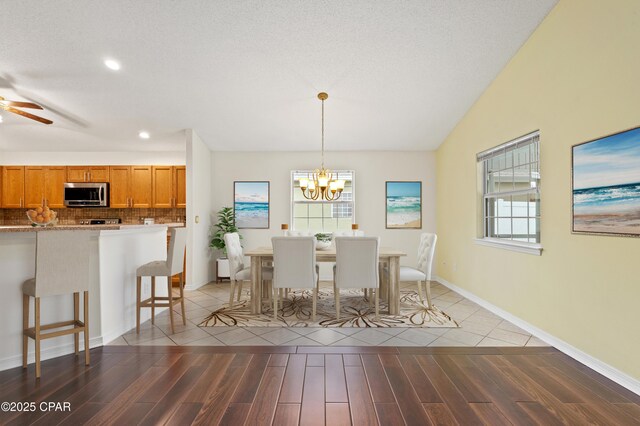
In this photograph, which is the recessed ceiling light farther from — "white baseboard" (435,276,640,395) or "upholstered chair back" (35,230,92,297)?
"white baseboard" (435,276,640,395)

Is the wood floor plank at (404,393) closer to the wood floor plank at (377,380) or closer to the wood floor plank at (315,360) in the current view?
the wood floor plank at (377,380)

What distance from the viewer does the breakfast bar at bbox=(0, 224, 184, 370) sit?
2383 mm

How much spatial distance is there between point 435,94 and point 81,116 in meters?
5.19

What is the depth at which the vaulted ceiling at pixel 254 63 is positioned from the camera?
9.73ft

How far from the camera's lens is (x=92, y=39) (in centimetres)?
323

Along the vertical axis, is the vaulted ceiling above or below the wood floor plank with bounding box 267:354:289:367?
above

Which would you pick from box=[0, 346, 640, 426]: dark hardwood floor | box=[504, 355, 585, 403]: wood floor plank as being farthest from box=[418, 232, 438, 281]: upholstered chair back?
box=[504, 355, 585, 403]: wood floor plank

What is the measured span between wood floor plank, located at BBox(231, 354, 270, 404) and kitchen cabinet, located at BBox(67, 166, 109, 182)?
5182mm

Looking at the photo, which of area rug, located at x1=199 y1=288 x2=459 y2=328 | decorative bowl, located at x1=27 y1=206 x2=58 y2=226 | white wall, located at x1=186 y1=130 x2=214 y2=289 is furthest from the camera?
white wall, located at x1=186 y1=130 x2=214 y2=289

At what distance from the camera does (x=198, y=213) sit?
17.4 feet

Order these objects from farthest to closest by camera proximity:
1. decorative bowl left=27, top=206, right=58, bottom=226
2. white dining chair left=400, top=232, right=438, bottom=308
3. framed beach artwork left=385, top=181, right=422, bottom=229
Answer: framed beach artwork left=385, top=181, right=422, bottom=229 → white dining chair left=400, top=232, right=438, bottom=308 → decorative bowl left=27, top=206, right=58, bottom=226

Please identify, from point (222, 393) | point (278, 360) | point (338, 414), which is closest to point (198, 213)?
point (278, 360)

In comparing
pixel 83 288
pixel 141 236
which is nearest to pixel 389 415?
pixel 83 288

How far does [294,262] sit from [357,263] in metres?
0.70
